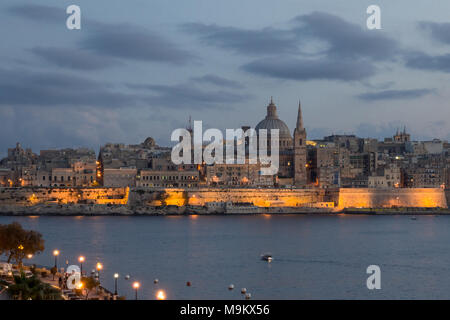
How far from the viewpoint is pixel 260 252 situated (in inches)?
1074

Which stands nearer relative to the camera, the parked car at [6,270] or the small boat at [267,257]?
the parked car at [6,270]

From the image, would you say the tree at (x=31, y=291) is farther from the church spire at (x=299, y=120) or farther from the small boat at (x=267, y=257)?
the church spire at (x=299, y=120)

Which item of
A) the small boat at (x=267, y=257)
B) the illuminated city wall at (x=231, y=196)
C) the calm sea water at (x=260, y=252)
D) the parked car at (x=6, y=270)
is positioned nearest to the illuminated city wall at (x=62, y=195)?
the illuminated city wall at (x=231, y=196)

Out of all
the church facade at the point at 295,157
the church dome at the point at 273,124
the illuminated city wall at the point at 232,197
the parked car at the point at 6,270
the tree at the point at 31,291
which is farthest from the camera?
the church dome at the point at 273,124

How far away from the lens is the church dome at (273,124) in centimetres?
6316

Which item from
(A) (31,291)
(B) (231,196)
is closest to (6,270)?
(A) (31,291)

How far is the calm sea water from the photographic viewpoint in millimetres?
19016

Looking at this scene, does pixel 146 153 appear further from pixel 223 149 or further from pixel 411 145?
pixel 411 145

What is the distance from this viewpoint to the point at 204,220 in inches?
1706

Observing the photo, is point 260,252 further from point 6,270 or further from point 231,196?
point 231,196

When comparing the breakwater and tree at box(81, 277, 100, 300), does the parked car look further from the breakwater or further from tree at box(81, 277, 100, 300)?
the breakwater

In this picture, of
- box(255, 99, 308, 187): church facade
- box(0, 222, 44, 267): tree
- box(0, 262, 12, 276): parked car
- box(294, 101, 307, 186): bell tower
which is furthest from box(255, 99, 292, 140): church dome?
box(0, 262, 12, 276): parked car

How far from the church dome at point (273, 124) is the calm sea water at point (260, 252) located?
20.3m

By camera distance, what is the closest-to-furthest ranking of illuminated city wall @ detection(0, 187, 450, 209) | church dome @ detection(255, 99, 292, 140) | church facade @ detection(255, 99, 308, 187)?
illuminated city wall @ detection(0, 187, 450, 209) < church facade @ detection(255, 99, 308, 187) < church dome @ detection(255, 99, 292, 140)
